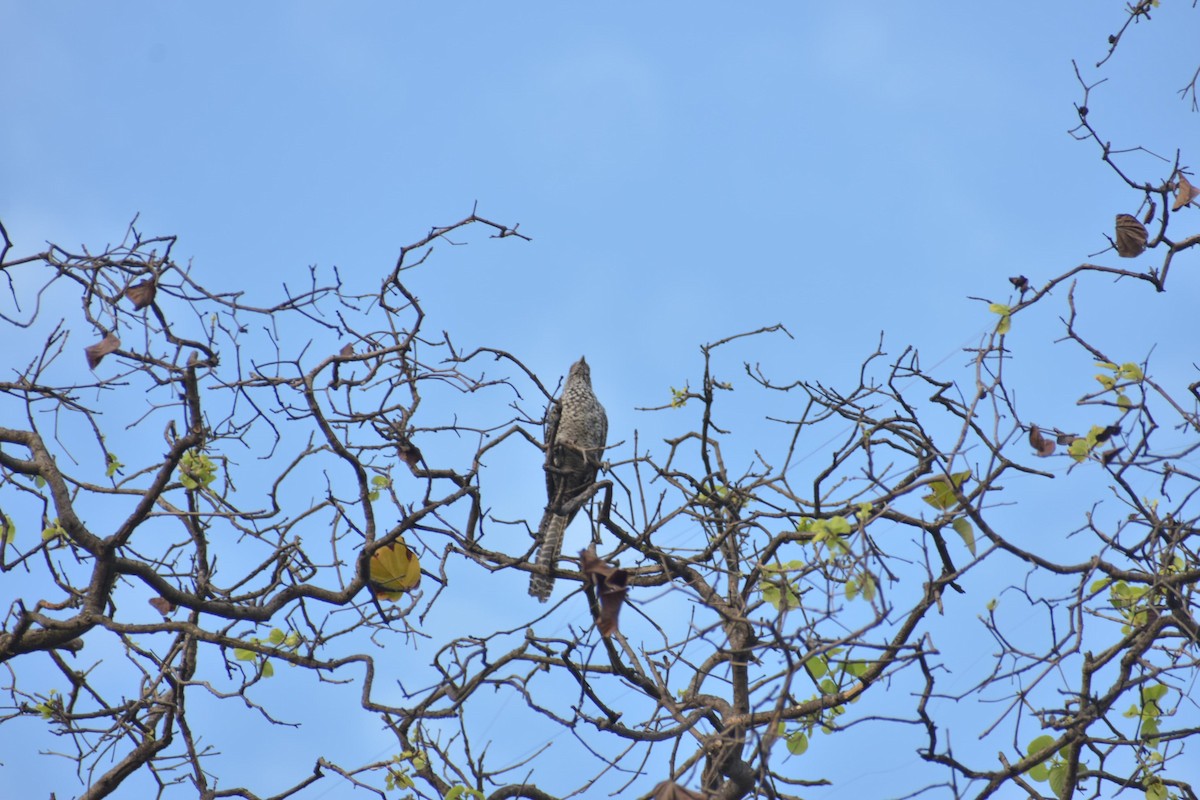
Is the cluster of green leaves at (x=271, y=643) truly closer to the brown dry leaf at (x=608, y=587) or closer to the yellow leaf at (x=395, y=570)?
the yellow leaf at (x=395, y=570)

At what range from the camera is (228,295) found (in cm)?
393

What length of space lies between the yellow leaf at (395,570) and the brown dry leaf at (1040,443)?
85.0 inches

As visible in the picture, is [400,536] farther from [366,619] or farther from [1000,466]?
[1000,466]

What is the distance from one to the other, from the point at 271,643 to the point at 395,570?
1.74 ft

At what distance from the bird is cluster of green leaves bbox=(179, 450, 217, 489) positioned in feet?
4.15

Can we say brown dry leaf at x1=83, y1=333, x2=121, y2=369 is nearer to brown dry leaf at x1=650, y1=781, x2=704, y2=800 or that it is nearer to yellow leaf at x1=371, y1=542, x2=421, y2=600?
yellow leaf at x1=371, y1=542, x2=421, y2=600

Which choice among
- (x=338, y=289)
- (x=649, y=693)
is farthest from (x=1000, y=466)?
(x=338, y=289)

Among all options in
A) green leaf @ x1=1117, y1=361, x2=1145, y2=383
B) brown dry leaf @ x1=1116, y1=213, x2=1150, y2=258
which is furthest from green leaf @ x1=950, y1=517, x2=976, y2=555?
brown dry leaf @ x1=1116, y1=213, x2=1150, y2=258

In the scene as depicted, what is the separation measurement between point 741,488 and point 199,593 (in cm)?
217


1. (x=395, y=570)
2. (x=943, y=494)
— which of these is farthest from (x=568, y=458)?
(x=943, y=494)

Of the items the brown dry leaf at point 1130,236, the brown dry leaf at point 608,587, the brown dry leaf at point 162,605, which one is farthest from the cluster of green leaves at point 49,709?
the brown dry leaf at point 1130,236

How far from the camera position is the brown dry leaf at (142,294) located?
12.1 feet

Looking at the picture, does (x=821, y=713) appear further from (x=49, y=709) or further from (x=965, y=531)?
(x=49, y=709)

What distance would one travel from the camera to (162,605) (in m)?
4.21
